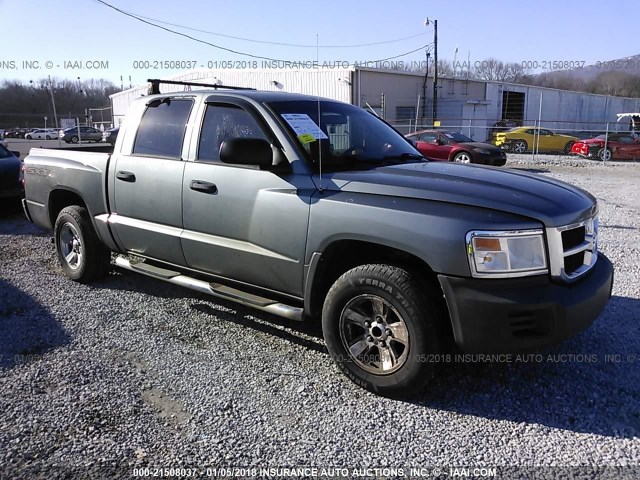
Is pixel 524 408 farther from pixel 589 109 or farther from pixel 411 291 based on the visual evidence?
pixel 589 109

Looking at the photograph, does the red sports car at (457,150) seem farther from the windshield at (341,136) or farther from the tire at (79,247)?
the tire at (79,247)

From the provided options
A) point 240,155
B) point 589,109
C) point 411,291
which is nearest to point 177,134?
point 240,155

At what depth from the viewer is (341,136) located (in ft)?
13.6

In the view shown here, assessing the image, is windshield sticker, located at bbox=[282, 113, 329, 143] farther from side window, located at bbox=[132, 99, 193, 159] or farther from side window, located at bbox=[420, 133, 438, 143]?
side window, located at bbox=[420, 133, 438, 143]

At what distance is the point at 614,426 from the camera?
3.03 m

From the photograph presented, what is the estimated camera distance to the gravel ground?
2.79m

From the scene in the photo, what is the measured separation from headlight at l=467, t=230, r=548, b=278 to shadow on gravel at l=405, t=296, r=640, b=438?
69cm

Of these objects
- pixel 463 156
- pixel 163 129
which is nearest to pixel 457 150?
pixel 463 156

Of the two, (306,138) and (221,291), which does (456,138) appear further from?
(221,291)

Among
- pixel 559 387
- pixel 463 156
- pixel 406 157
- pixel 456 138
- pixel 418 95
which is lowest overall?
pixel 559 387

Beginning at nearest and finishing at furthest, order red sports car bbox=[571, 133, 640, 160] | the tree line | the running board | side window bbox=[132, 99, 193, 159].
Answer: the running board → side window bbox=[132, 99, 193, 159] → red sports car bbox=[571, 133, 640, 160] → the tree line

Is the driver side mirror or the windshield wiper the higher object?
the driver side mirror

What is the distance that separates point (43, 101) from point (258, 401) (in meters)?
105

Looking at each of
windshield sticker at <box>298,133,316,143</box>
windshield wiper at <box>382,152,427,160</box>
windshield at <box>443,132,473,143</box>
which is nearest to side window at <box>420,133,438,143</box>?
windshield at <box>443,132,473,143</box>
